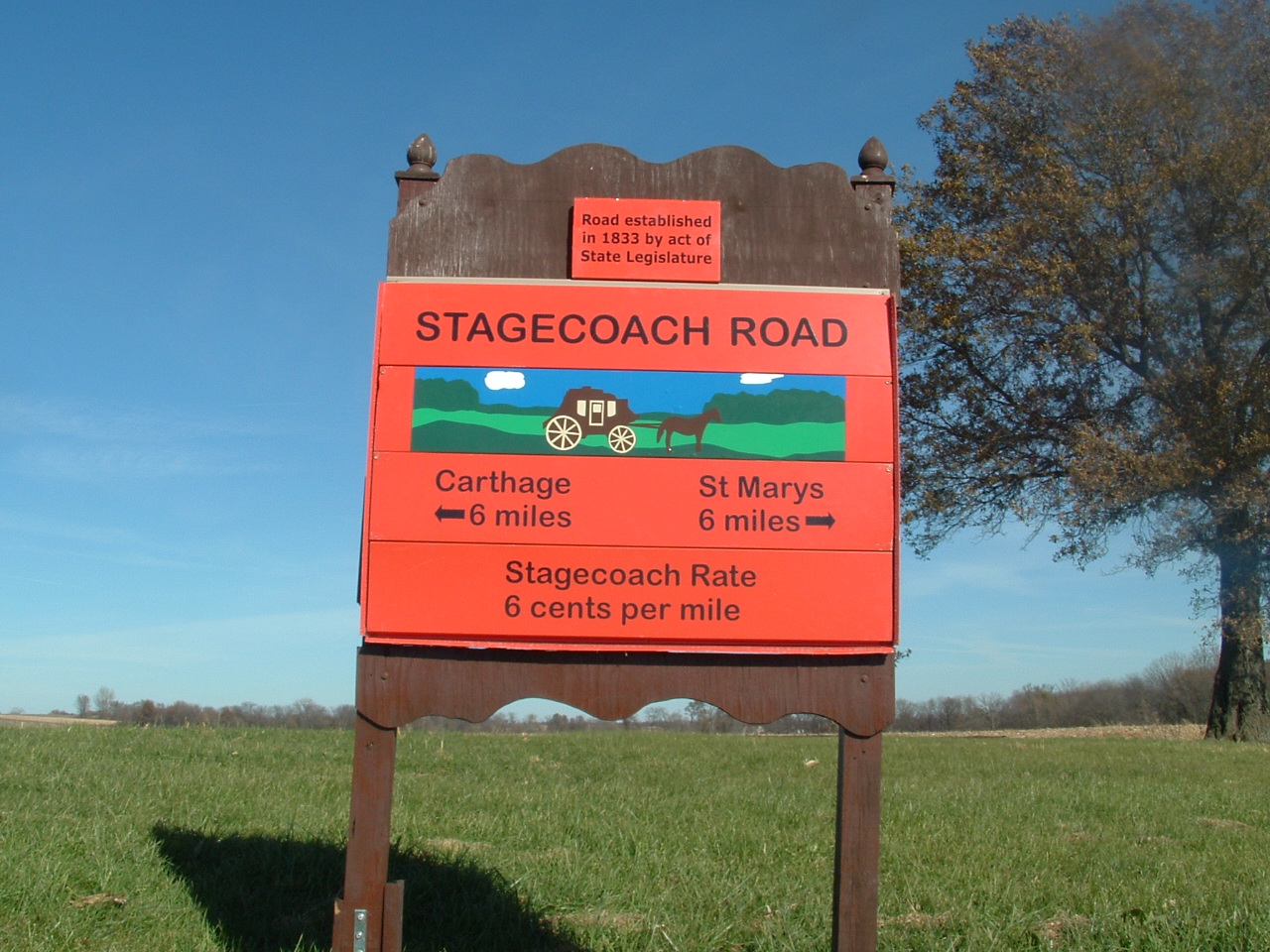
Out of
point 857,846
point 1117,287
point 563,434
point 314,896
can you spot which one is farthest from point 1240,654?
point 563,434

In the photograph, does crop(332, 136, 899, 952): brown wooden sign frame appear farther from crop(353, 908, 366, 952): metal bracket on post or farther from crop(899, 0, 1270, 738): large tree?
crop(899, 0, 1270, 738): large tree

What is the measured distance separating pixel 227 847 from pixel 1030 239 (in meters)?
15.9

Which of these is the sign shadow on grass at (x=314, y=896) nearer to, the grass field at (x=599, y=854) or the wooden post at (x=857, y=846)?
the grass field at (x=599, y=854)

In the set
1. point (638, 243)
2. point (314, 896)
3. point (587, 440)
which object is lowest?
point (314, 896)

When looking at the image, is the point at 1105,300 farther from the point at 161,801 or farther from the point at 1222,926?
the point at 161,801

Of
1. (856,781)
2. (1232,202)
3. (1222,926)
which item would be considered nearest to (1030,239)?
(1232,202)

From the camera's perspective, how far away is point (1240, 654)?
18.4 meters

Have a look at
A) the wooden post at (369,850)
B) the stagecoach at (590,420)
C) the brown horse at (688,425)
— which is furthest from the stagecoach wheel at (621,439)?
the wooden post at (369,850)

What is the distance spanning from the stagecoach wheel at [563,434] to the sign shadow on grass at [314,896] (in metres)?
2.20

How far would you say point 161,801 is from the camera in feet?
24.0

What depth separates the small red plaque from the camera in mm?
4406

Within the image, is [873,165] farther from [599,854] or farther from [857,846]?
[599,854]

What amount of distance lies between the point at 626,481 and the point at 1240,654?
17.6 meters

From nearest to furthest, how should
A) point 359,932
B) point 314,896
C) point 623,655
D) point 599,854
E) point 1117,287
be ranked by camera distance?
1. point 359,932
2. point 623,655
3. point 314,896
4. point 599,854
5. point 1117,287
